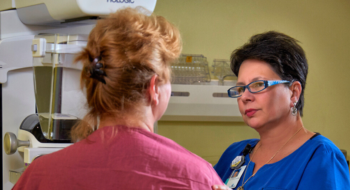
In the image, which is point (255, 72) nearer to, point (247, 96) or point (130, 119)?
point (247, 96)

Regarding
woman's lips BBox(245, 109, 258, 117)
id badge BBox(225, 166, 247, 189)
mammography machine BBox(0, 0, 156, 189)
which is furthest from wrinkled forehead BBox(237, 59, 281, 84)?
mammography machine BBox(0, 0, 156, 189)

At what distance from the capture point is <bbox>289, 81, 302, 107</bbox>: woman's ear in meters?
1.28

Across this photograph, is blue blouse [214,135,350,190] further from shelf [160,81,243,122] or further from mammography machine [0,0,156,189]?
shelf [160,81,243,122]

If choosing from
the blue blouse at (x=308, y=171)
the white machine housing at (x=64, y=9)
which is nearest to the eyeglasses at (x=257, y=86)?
the blue blouse at (x=308, y=171)

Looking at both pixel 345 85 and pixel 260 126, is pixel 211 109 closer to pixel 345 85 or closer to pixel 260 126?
pixel 260 126

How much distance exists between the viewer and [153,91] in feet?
2.45

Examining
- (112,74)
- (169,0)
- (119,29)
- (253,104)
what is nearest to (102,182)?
(112,74)

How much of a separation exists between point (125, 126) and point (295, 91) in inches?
33.9

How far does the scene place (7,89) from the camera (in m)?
1.33

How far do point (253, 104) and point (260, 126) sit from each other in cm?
10

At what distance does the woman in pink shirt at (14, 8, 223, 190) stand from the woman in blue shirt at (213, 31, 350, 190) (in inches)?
21.7

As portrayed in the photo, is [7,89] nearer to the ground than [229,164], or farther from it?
farther from it

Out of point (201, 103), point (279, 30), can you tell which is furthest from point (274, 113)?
point (279, 30)

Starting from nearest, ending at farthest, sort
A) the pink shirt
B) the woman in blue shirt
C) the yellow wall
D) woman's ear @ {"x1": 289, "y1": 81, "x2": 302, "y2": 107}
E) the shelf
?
the pink shirt, the woman in blue shirt, woman's ear @ {"x1": 289, "y1": 81, "x2": 302, "y2": 107}, the shelf, the yellow wall
